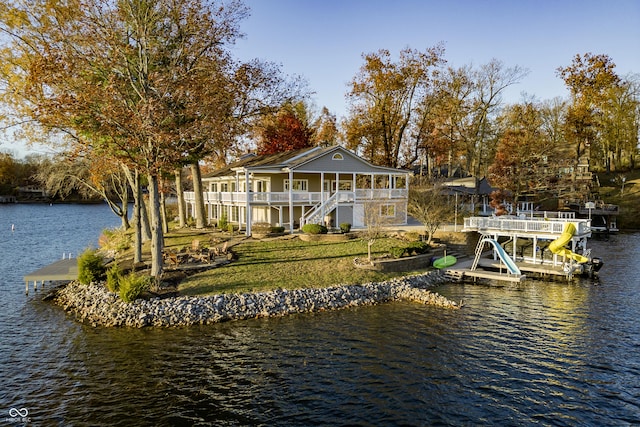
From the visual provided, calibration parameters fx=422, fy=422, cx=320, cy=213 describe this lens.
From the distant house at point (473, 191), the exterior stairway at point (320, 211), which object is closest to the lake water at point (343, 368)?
the exterior stairway at point (320, 211)

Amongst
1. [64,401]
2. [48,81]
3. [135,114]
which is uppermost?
[48,81]

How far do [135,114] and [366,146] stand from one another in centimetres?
3635

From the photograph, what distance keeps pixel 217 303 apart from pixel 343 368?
23.8 feet

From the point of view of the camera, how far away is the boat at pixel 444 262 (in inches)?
1053

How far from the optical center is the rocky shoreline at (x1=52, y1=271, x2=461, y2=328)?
17812 mm

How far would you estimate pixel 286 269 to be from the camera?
912 inches

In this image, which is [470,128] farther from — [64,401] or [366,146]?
[64,401]

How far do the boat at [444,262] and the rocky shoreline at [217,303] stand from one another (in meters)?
4.90

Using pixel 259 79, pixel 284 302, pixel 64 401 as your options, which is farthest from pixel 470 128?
pixel 64 401

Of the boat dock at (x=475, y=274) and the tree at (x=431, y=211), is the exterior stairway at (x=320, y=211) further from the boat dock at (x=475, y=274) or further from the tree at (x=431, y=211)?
the boat dock at (x=475, y=274)

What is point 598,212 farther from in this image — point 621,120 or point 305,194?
point 305,194

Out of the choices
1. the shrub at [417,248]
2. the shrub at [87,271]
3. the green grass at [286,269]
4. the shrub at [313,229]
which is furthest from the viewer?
the shrub at [313,229]

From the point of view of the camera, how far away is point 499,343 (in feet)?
51.7

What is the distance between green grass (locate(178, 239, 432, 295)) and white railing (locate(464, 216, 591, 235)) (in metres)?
6.01
